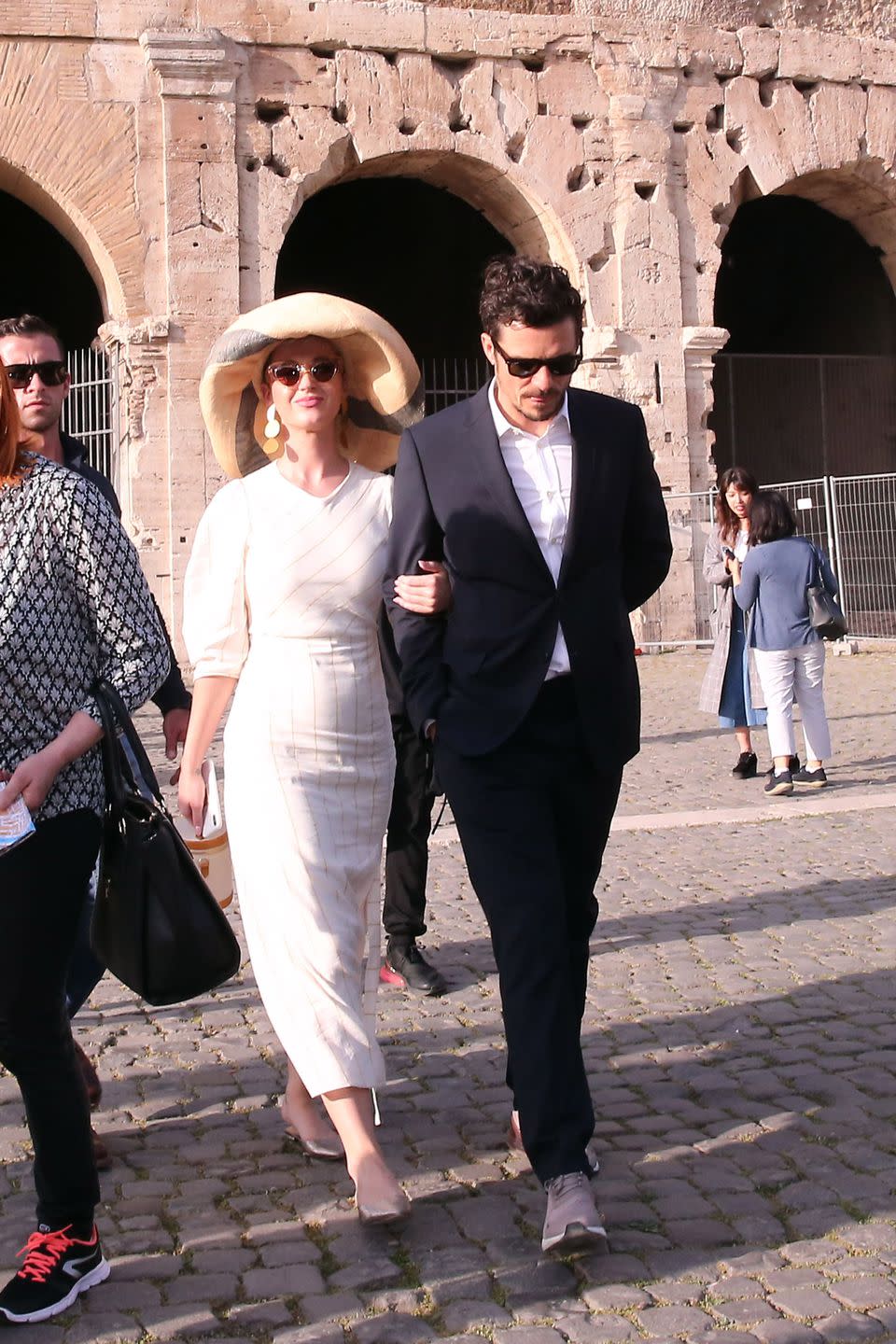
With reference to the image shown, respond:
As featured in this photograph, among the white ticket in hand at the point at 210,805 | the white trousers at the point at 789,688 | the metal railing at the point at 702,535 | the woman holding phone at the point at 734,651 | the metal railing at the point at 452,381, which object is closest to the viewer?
the white ticket in hand at the point at 210,805

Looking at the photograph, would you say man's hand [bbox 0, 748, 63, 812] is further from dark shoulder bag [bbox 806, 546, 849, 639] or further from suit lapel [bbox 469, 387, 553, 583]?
dark shoulder bag [bbox 806, 546, 849, 639]

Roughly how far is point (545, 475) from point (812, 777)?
5723 mm

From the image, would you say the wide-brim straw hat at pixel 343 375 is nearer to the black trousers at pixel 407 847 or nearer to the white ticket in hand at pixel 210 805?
the white ticket in hand at pixel 210 805

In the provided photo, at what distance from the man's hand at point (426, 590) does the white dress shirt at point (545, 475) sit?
211 millimetres

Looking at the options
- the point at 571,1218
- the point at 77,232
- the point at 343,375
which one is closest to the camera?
the point at 571,1218

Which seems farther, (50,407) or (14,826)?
(50,407)

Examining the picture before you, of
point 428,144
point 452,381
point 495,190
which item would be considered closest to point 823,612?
point 428,144

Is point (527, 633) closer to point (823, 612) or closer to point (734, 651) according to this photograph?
point (823, 612)

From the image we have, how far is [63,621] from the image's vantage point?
9.57 ft

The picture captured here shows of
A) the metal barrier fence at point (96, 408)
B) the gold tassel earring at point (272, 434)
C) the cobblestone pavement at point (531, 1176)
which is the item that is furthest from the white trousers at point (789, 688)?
the metal barrier fence at point (96, 408)

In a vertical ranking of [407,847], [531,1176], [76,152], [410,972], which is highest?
[76,152]

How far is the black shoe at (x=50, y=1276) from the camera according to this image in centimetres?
280

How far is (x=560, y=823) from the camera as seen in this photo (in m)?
3.34

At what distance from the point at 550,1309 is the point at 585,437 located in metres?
1.67
